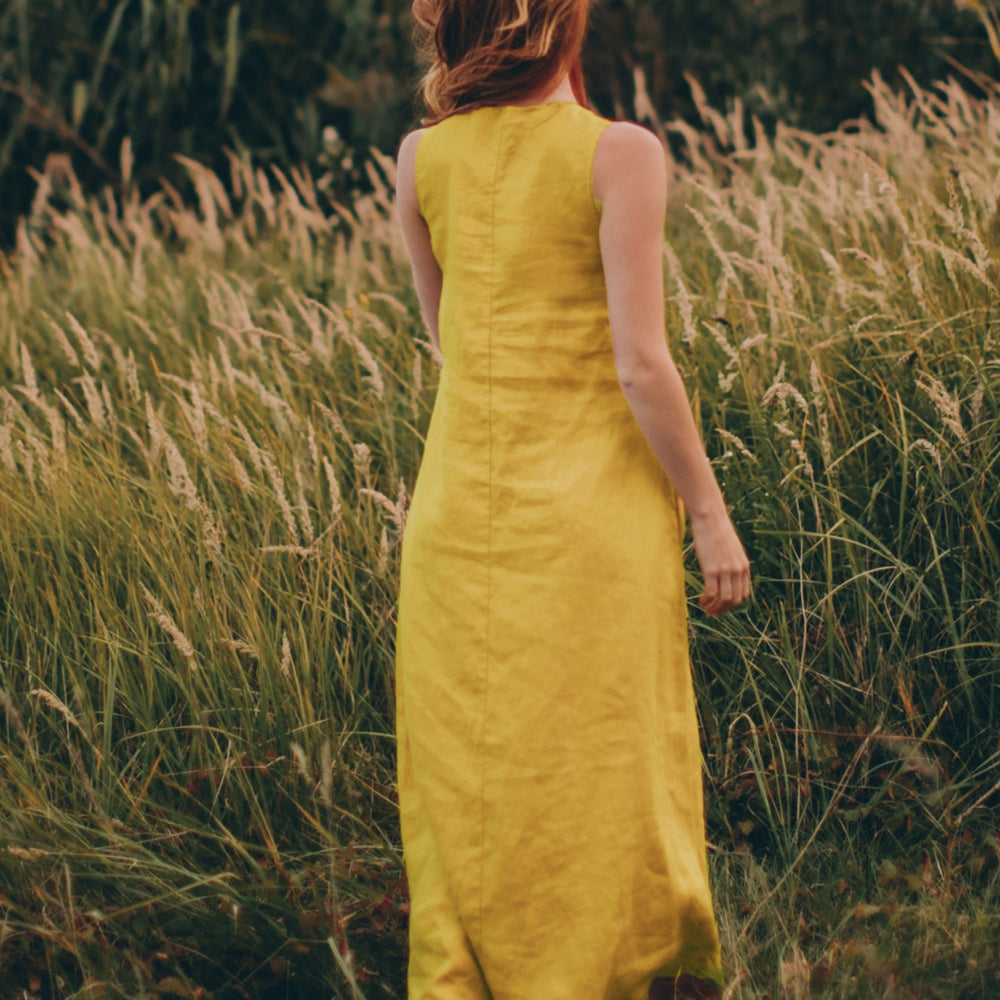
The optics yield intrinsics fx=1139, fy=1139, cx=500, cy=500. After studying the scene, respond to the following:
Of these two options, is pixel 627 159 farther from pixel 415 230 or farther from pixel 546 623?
pixel 546 623

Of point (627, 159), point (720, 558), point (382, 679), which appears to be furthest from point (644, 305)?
point (382, 679)

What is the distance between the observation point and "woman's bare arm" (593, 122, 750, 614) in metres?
1.55

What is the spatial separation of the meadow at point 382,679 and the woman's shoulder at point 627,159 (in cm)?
84

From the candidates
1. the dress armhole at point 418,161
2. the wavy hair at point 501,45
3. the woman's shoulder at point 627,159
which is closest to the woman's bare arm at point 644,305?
the woman's shoulder at point 627,159

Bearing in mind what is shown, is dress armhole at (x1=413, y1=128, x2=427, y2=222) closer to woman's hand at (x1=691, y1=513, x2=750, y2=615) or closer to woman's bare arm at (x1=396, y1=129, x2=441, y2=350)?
woman's bare arm at (x1=396, y1=129, x2=441, y2=350)

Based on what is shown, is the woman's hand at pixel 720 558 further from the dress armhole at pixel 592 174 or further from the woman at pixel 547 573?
the dress armhole at pixel 592 174

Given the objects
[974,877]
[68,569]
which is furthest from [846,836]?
[68,569]

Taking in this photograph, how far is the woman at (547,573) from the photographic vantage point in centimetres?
166

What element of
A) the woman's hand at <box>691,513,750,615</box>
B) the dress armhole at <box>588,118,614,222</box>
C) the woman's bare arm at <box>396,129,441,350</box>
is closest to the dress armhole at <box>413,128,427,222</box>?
the woman's bare arm at <box>396,129,441,350</box>

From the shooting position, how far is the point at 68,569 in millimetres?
2570

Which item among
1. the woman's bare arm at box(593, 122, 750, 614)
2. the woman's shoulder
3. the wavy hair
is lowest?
the woman's bare arm at box(593, 122, 750, 614)

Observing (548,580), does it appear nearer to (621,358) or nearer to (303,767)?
(621,358)

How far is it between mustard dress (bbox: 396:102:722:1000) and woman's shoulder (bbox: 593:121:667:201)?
0.30 ft

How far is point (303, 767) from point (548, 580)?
63 cm
